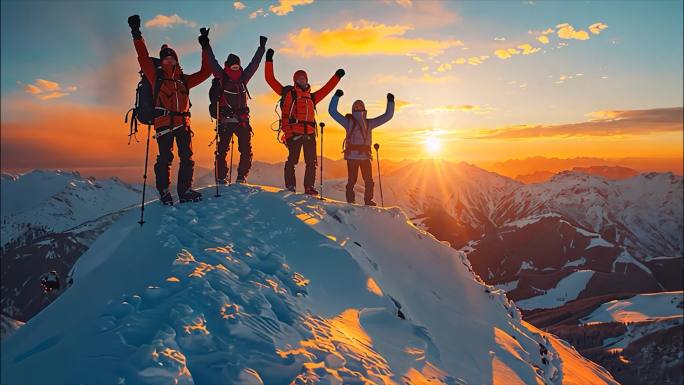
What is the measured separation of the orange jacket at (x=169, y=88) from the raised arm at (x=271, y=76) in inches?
150

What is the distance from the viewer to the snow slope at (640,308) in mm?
123250

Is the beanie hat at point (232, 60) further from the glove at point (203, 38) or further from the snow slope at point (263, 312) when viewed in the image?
the snow slope at point (263, 312)

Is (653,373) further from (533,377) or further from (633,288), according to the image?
(633,288)

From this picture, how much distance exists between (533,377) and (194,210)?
35.7ft

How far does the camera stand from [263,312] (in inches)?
268

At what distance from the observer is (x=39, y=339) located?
6.48 metres

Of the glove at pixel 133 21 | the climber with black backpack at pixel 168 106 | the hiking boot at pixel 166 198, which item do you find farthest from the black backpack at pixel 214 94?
the glove at pixel 133 21

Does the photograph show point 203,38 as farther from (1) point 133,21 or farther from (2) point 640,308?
(2) point 640,308

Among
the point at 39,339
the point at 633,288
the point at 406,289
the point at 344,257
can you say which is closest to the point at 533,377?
the point at 406,289

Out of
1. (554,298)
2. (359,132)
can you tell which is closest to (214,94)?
(359,132)

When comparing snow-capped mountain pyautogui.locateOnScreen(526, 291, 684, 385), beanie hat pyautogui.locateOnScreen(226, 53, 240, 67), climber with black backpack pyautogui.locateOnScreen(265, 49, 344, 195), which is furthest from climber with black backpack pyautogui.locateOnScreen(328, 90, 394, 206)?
snow-capped mountain pyautogui.locateOnScreen(526, 291, 684, 385)

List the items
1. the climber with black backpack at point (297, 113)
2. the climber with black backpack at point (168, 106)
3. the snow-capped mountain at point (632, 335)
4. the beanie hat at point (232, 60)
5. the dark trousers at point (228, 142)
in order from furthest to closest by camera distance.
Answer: the snow-capped mountain at point (632, 335)
the climber with black backpack at point (297, 113)
the dark trousers at point (228, 142)
the beanie hat at point (232, 60)
the climber with black backpack at point (168, 106)

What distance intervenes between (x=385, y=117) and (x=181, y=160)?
8.91m

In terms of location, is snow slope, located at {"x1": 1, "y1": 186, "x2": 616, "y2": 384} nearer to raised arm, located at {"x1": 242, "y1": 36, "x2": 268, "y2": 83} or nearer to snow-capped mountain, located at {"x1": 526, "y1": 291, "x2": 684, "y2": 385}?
raised arm, located at {"x1": 242, "y1": 36, "x2": 268, "y2": 83}
